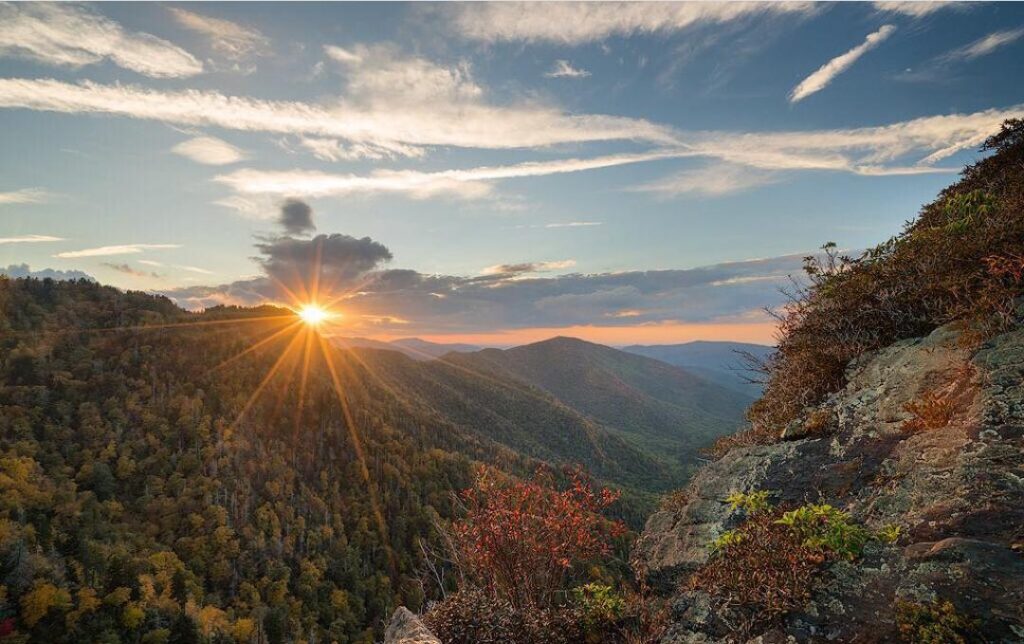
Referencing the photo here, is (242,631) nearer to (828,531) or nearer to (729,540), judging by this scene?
(729,540)

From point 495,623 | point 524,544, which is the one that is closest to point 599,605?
point 495,623

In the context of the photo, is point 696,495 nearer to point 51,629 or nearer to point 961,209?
point 961,209

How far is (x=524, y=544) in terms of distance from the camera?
9867 millimetres

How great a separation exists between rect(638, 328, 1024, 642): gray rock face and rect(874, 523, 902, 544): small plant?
0.30 feet

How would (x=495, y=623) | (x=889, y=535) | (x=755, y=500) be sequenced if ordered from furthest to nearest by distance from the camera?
(x=495, y=623), (x=755, y=500), (x=889, y=535)

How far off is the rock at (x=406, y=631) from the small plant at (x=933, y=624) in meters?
5.67

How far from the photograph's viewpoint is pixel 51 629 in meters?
108

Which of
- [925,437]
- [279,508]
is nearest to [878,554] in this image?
[925,437]

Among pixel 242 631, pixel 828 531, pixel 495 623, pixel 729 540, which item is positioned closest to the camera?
pixel 828 531

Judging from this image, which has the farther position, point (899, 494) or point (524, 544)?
point (524, 544)

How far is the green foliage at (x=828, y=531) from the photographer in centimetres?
566

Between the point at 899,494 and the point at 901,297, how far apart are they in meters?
4.97

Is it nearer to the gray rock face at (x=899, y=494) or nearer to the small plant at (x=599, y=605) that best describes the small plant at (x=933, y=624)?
the gray rock face at (x=899, y=494)

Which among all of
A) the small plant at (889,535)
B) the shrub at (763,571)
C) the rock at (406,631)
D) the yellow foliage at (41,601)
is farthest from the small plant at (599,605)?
the yellow foliage at (41,601)
